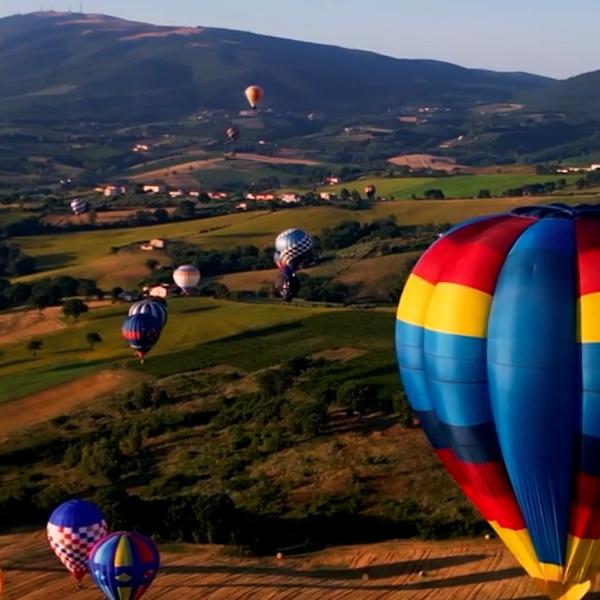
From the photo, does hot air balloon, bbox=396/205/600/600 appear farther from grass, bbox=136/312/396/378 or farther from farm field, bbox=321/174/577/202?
farm field, bbox=321/174/577/202

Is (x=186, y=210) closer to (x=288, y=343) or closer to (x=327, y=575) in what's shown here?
(x=288, y=343)

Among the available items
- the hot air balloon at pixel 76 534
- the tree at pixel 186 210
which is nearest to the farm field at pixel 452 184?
the tree at pixel 186 210

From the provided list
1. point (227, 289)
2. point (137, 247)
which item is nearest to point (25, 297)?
point (227, 289)

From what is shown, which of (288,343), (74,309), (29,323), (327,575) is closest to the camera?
(327,575)

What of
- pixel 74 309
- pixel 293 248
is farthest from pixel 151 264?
pixel 74 309

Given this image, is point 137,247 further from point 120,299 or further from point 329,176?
point 329,176

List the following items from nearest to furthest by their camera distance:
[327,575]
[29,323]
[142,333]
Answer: [327,575]
[142,333]
[29,323]
